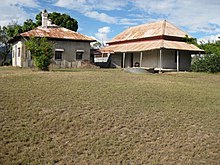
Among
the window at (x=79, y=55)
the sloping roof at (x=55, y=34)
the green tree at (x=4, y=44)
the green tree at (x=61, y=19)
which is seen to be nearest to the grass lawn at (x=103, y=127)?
the sloping roof at (x=55, y=34)

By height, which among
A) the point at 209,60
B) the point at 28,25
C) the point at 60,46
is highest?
the point at 28,25

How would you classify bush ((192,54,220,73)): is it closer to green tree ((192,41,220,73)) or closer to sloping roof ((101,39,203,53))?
green tree ((192,41,220,73))

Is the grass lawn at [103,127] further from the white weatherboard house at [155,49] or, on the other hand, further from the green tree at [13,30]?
the green tree at [13,30]

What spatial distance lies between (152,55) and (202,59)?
5089mm

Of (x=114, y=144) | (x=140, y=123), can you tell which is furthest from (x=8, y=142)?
(x=140, y=123)

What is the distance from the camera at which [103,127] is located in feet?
26.3

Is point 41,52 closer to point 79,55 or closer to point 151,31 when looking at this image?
point 79,55

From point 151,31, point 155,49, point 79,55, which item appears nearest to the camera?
point 155,49

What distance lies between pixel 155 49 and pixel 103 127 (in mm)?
21532

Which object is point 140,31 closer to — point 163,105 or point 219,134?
point 163,105

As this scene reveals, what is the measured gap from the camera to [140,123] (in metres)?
8.52

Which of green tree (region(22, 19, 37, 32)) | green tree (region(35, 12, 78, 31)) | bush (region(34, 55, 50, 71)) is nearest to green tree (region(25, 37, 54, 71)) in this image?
bush (region(34, 55, 50, 71))

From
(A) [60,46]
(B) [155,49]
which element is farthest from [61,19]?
(B) [155,49]

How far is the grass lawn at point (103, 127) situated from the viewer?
6.67m
